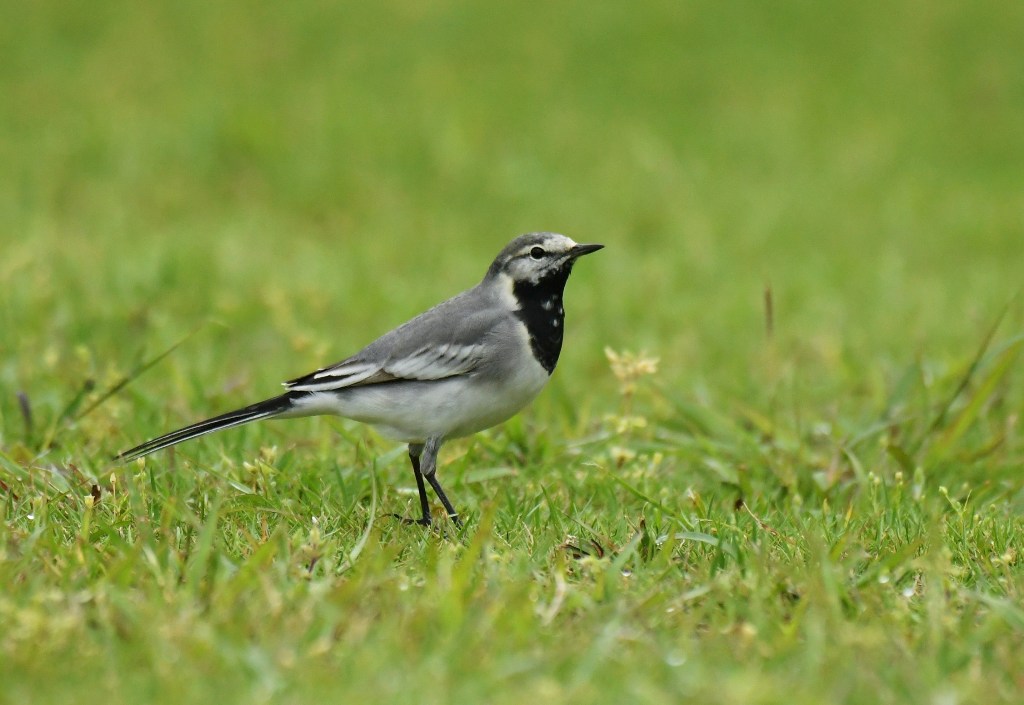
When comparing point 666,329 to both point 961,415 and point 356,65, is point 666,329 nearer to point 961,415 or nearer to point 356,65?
point 961,415

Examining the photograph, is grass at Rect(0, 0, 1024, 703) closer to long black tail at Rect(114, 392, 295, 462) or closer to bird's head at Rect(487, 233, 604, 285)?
long black tail at Rect(114, 392, 295, 462)

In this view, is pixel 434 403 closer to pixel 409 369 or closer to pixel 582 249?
pixel 409 369

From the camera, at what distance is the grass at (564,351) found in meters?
3.54

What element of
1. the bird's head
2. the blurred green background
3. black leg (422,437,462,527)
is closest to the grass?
the blurred green background

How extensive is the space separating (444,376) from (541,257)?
2.16 ft

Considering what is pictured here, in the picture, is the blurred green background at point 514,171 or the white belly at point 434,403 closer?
the white belly at point 434,403

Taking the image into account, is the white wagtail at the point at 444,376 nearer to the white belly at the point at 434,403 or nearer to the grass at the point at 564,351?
the white belly at the point at 434,403

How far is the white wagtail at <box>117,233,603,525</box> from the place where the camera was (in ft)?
16.7

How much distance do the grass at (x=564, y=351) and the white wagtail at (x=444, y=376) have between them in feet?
0.77

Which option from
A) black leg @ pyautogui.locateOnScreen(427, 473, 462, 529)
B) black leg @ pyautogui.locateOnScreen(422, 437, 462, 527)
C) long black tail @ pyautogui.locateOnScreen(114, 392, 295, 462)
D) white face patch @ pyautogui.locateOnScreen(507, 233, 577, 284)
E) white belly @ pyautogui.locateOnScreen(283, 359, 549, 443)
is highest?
white face patch @ pyautogui.locateOnScreen(507, 233, 577, 284)

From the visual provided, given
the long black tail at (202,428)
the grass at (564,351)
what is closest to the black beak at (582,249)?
the grass at (564,351)

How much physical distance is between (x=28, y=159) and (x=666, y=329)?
21.8ft

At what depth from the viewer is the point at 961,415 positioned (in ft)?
A: 19.5

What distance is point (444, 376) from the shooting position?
16.9 ft
